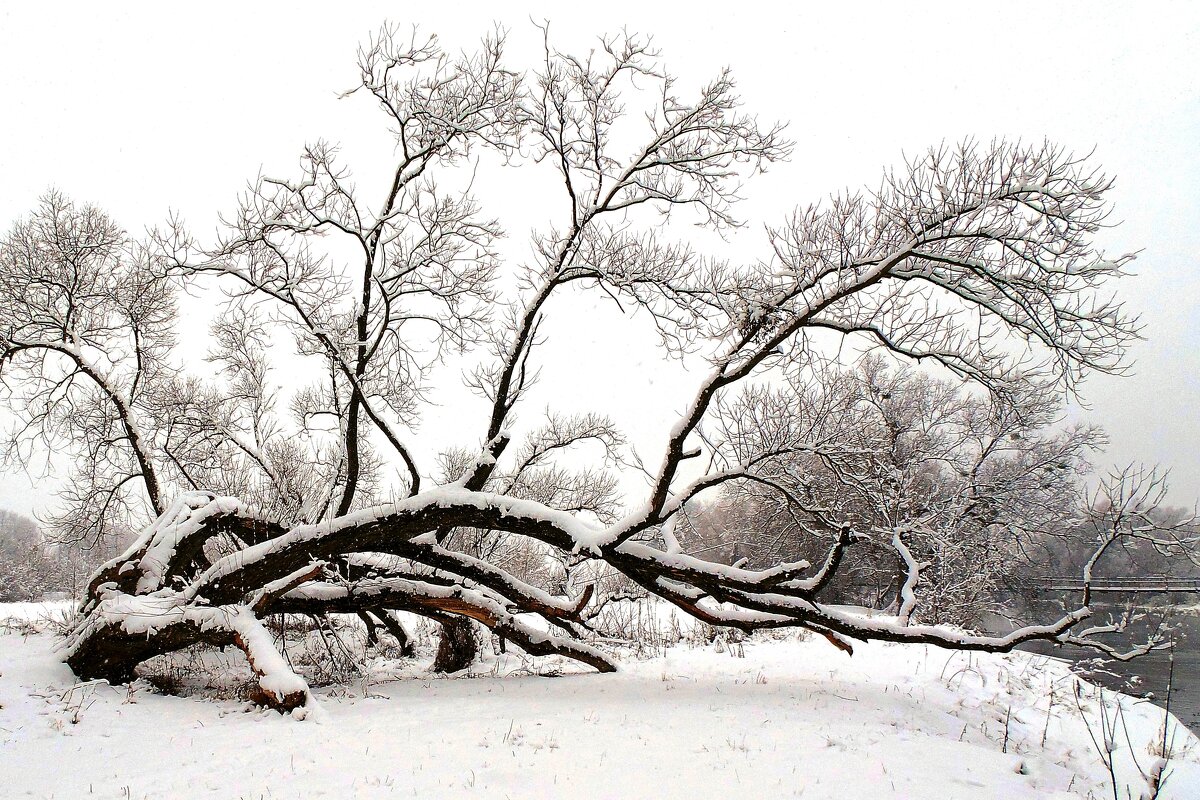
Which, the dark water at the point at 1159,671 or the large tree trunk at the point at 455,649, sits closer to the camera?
the large tree trunk at the point at 455,649

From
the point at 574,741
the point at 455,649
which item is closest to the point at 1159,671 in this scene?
the point at 455,649

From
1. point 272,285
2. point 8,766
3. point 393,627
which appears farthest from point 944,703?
point 272,285

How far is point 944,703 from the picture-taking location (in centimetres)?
756

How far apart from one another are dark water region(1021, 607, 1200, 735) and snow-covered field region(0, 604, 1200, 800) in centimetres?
322

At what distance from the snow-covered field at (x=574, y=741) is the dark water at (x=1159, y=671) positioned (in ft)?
10.6

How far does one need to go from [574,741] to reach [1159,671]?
1875 cm

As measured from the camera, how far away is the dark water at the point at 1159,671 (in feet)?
36.1

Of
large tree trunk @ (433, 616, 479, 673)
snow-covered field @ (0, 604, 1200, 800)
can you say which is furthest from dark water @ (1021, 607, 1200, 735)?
large tree trunk @ (433, 616, 479, 673)

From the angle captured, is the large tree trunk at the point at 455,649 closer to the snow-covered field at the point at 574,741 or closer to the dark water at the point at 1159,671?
the snow-covered field at the point at 574,741

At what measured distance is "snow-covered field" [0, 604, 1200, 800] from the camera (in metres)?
4.18

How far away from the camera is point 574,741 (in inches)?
203

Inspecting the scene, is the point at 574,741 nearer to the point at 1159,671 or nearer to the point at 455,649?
the point at 455,649

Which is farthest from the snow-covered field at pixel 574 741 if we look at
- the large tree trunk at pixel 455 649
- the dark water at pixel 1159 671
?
the dark water at pixel 1159 671

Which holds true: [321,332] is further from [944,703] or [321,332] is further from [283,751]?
[944,703]
